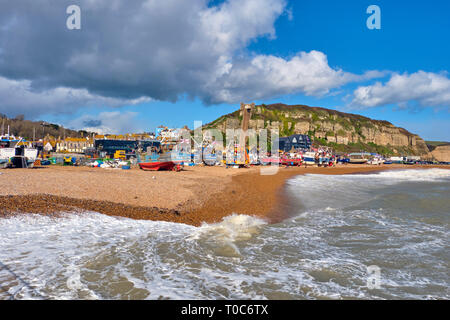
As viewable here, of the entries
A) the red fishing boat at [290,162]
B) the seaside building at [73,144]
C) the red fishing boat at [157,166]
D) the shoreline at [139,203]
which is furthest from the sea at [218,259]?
the seaside building at [73,144]

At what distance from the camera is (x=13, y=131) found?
152m

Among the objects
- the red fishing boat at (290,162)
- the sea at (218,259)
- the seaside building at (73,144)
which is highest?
the seaside building at (73,144)

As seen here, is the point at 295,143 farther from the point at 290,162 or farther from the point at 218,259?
the point at 218,259

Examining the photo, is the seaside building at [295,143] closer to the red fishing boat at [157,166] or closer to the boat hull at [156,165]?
the red fishing boat at [157,166]

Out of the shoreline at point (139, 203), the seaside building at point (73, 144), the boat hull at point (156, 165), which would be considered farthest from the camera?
the seaside building at point (73, 144)

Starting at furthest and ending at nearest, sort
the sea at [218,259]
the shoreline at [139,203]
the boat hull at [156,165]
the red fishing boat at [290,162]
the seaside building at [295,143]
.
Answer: the seaside building at [295,143] → the red fishing boat at [290,162] → the boat hull at [156,165] → the shoreline at [139,203] → the sea at [218,259]

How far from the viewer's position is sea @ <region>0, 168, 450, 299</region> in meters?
5.35

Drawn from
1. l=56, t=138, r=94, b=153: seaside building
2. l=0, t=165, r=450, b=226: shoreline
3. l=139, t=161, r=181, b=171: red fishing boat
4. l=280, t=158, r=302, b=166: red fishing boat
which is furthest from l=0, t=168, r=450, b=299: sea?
l=56, t=138, r=94, b=153: seaside building

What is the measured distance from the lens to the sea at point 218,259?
211 inches

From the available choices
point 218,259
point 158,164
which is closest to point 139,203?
point 218,259

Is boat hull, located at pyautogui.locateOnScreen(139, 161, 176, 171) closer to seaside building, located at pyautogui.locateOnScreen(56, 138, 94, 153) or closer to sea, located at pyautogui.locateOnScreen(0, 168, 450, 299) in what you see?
sea, located at pyautogui.locateOnScreen(0, 168, 450, 299)
